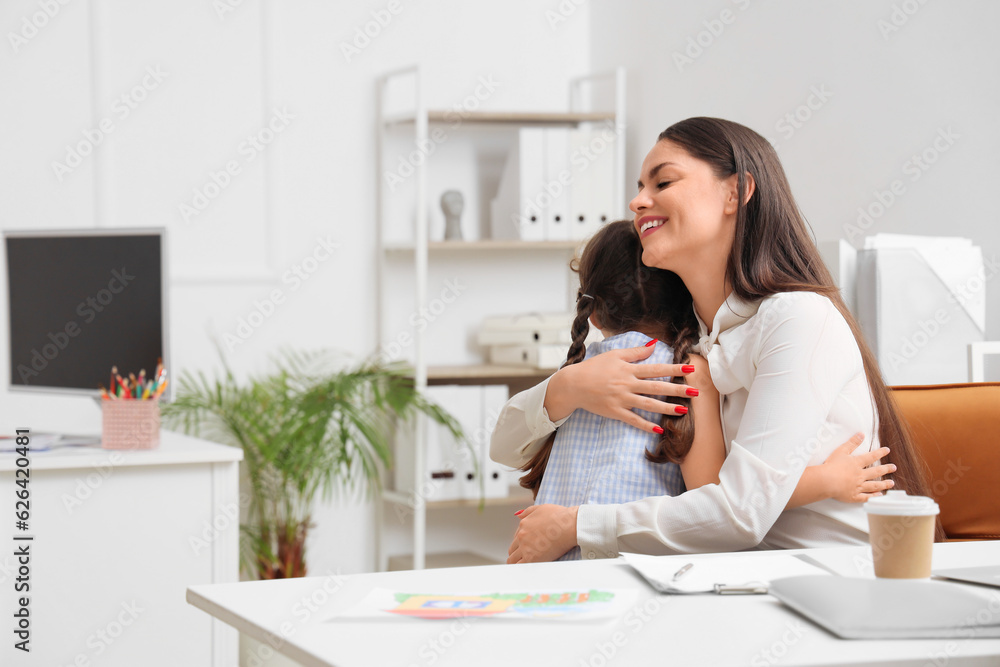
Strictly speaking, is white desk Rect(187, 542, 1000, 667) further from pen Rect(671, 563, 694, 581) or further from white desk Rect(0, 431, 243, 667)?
white desk Rect(0, 431, 243, 667)

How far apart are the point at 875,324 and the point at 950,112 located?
1.91ft

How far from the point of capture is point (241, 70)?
3.16 m

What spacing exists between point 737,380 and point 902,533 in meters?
0.53

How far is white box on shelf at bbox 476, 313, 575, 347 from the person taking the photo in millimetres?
3191

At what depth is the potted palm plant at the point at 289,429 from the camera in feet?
9.46

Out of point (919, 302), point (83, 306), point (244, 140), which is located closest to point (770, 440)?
point (919, 302)

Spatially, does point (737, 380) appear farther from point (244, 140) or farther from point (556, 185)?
point (244, 140)

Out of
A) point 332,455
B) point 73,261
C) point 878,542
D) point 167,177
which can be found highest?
point 167,177

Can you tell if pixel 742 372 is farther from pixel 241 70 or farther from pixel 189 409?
pixel 241 70

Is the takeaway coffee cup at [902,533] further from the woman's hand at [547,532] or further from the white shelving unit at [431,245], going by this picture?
the white shelving unit at [431,245]

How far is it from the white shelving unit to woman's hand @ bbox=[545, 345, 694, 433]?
5.20ft

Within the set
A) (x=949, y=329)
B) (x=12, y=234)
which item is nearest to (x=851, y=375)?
(x=949, y=329)

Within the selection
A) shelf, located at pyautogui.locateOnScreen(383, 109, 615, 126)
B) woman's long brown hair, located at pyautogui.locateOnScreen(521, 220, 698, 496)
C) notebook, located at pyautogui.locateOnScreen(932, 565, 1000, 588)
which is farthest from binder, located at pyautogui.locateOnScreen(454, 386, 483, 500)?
notebook, located at pyautogui.locateOnScreen(932, 565, 1000, 588)

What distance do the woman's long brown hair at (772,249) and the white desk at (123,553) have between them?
1.25 m
